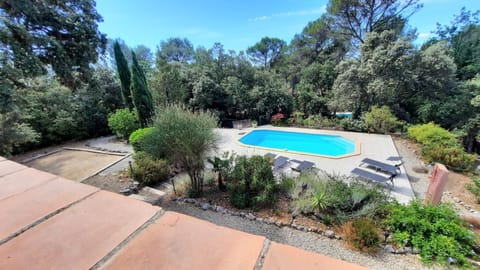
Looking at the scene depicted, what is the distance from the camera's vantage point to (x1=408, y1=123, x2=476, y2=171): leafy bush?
20.6 feet

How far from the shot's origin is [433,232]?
10.7 feet

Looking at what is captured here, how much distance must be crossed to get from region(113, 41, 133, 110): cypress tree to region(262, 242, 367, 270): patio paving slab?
1308 centimetres

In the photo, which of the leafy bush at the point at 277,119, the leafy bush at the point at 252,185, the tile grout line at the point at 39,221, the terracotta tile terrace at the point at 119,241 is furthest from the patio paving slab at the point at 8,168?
the leafy bush at the point at 277,119

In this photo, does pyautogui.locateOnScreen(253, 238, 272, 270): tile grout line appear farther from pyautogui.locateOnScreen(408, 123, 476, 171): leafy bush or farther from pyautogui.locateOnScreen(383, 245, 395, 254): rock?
pyautogui.locateOnScreen(408, 123, 476, 171): leafy bush

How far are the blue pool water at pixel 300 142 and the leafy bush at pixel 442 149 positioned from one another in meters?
2.64

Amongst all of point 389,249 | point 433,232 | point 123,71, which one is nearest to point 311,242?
point 389,249

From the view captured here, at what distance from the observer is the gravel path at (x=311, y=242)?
9.95 feet

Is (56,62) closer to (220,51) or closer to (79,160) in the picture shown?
(79,160)

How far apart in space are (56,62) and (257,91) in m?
11.4

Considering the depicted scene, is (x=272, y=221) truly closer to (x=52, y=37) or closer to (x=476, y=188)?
(x=476, y=188)

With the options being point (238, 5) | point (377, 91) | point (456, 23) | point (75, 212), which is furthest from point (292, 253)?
point (456, 23)

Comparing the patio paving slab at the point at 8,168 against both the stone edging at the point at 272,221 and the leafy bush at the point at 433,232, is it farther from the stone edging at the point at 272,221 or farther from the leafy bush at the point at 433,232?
the leafy bush at the point at 433,232

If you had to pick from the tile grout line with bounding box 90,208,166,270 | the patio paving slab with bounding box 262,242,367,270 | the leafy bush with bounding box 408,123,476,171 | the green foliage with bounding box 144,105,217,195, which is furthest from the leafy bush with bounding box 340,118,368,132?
the tile grout line with bounding box 90,208,166,270

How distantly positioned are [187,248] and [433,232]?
4.59 m
